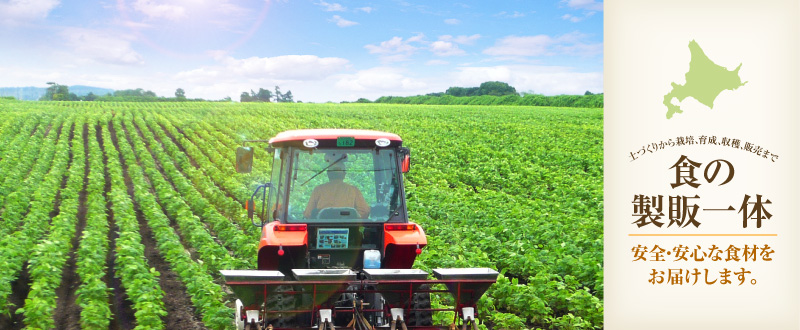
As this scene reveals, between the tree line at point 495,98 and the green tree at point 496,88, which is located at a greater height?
the green tree at point 496,88

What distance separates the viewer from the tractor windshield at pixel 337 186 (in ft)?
24.7

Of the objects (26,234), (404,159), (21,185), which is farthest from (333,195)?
(21,185)

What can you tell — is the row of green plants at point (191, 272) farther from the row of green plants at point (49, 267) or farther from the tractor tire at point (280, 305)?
the tractor tire at point (280, 305)

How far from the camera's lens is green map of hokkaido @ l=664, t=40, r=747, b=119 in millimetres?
7754

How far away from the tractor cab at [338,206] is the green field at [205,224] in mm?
1715

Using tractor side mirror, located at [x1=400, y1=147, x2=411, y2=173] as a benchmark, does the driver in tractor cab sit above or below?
below

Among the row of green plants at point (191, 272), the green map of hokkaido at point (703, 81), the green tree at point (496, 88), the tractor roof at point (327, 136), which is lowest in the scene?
the row of green plants at point (191, 272)

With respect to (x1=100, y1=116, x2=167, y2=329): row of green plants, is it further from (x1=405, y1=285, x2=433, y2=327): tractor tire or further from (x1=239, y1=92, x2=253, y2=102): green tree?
(x1=239, y1=92, x2=253, y2=102): green tree

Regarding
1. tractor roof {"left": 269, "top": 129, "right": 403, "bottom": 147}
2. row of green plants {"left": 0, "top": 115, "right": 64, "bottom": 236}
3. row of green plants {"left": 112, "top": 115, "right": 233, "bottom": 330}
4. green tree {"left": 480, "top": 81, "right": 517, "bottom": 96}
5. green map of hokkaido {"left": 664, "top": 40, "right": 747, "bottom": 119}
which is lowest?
row of green plants {"left": 112, "top": 115, "right": 233, "bottom": 330}

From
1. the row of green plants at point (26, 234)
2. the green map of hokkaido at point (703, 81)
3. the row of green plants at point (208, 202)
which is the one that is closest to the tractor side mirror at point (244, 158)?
the row of green plants at point (208, 202)

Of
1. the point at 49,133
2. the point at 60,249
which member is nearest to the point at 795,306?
the point at 60,249

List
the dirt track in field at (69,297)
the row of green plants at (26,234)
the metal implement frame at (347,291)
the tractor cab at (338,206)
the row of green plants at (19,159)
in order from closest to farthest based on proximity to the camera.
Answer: the metal implement frame at (347,291) < the tractor cab at (338,206) < the dirt track in field at (69,297) < the row of green plants at (26,234) < the row of green plants at (19,159)

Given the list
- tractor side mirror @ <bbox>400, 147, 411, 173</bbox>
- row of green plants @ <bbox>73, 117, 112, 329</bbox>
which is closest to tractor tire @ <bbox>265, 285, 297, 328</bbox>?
tractor side mirror @ <bbox>400, 147, 411, 173</bbox>

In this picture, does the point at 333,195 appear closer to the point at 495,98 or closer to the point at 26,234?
the point at 26,234
